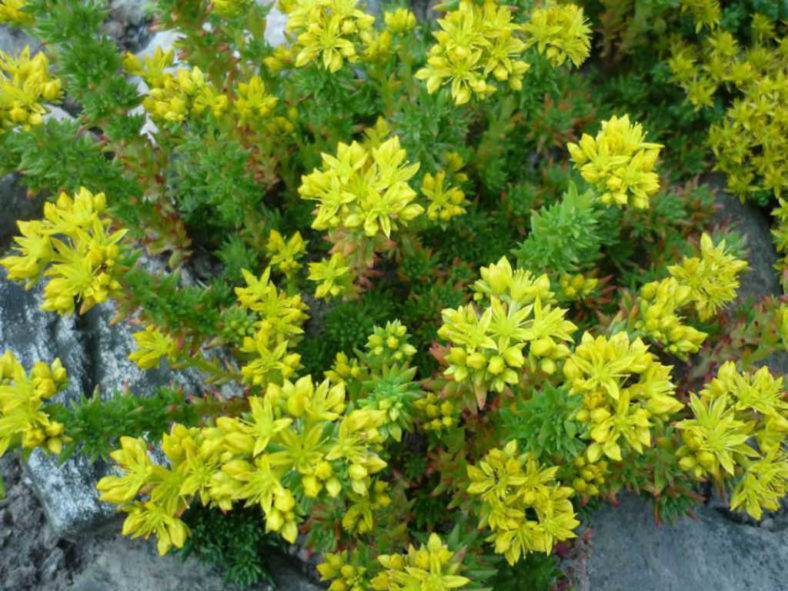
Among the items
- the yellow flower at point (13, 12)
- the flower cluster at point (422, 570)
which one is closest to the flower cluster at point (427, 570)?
the flower cluster at point (422, 570)

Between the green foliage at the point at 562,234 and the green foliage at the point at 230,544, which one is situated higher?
the green foliage at the point at 562,234

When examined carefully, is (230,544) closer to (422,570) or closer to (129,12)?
(422,570)

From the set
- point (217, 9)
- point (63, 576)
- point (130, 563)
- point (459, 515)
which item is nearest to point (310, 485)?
point (459, 515)

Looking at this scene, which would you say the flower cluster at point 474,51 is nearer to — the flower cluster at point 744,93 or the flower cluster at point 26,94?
the flower cluster at point 26,94

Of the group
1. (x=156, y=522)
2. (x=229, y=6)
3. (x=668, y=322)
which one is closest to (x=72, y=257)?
(x=156, y=522)

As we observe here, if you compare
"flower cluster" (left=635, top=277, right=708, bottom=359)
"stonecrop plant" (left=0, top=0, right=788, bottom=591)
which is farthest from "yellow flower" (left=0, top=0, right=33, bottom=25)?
"flower cluster" (left=635, top=277, right=708, bottom=359)

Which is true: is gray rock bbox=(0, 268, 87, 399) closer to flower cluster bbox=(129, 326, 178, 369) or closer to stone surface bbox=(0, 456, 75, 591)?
stone surface bbox=(0, 456, 75, 591)
